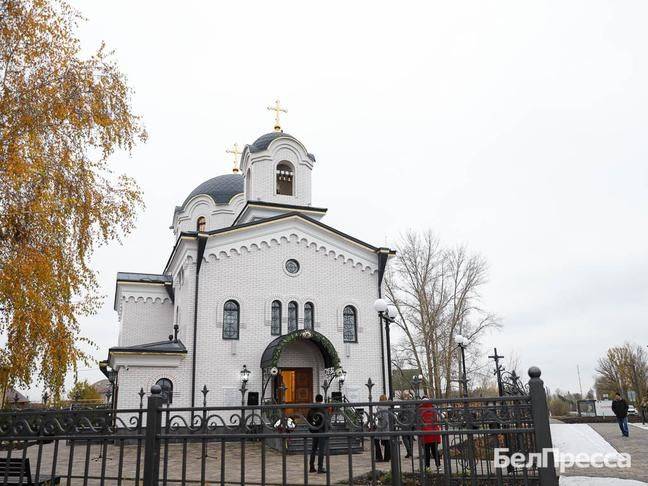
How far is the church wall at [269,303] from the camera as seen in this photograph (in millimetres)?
18297

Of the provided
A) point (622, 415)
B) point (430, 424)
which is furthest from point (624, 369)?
point (430, 424)

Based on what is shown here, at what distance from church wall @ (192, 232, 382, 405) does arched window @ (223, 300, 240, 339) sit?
0.20 m

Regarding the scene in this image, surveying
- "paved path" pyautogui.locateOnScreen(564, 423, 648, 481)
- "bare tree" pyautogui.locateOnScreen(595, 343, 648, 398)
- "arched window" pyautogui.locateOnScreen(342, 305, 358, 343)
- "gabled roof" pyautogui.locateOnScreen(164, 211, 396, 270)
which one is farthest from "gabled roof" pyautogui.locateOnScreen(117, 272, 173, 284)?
"bare tree" pyautogui.locateOnScreen(595, 343, 648, 398)

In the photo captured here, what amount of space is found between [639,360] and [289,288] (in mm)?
48364

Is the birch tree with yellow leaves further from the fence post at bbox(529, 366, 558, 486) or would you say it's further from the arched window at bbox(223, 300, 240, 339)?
the arched window at bbox(223, 300, 240, 339)

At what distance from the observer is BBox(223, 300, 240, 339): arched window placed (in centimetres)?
1872

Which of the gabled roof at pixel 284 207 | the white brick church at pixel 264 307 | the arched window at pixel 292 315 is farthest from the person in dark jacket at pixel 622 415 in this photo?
the gabled roof at pixel 284 207

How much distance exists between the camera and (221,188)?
93.0 feet

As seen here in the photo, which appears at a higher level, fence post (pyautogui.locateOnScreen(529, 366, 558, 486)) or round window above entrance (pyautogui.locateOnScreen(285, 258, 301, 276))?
round window above entrance (pyautogui.locateOnScreen(285, 258, 301, 276))

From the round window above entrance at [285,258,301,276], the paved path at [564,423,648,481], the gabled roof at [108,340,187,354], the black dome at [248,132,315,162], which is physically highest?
the black dome at [248,132,315,162]

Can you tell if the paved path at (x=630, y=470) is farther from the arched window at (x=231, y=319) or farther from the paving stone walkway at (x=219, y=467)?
the arched window at (x=231, y=319)

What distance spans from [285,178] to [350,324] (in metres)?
6.70

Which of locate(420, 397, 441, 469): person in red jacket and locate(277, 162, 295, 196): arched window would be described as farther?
locate(277, 162, 295, 196): arched window

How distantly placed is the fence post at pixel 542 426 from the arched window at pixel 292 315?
15205mm
